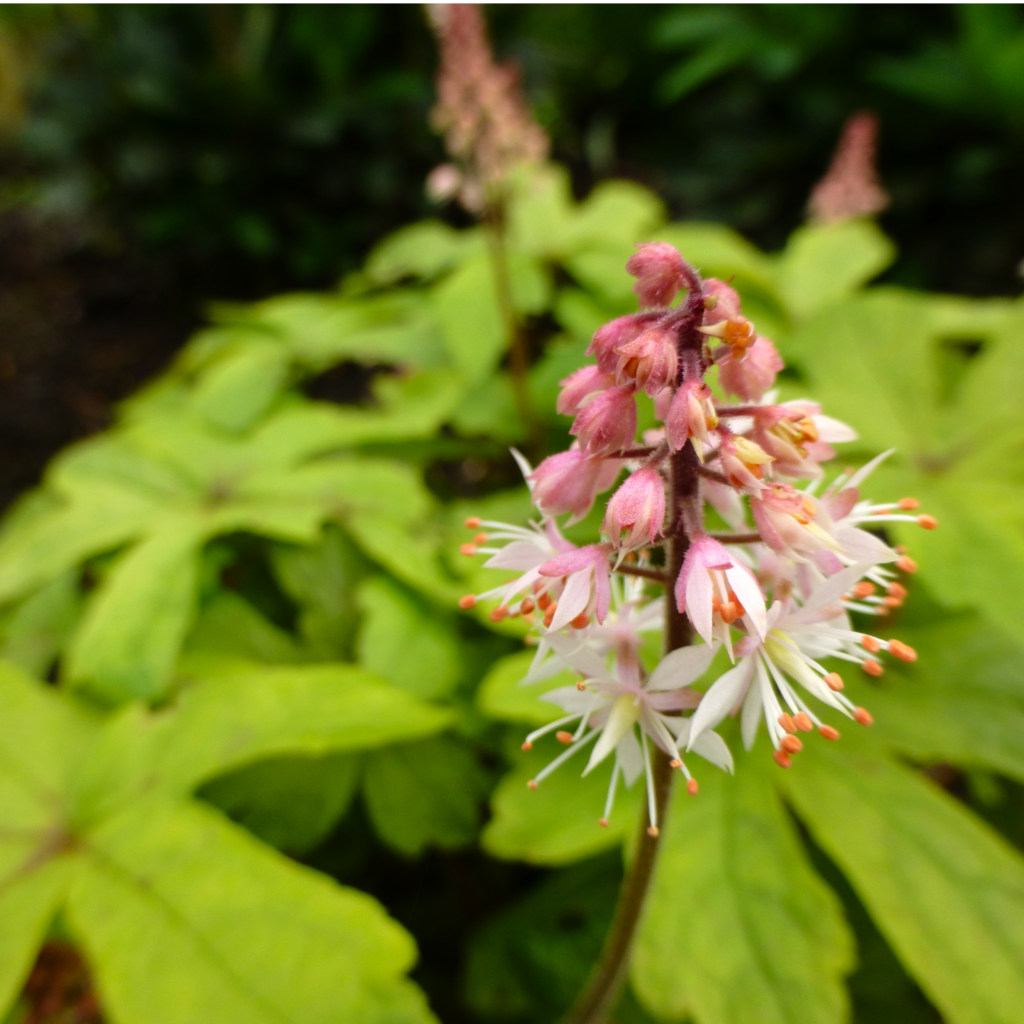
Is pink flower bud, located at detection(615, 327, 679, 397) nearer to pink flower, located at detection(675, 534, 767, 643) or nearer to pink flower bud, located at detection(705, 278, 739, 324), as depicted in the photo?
pink flower bud, located at detection(705, 278, 739, 324)

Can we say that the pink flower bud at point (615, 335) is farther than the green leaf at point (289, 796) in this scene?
No

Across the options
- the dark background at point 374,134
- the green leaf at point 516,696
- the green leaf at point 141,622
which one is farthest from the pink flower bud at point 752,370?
the dark background at point 374,134

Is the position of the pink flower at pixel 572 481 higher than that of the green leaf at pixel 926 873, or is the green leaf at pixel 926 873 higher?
the pink flower at pixel 572 481

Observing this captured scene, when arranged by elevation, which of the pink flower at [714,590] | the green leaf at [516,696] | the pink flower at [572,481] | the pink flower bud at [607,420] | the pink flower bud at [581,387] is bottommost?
the green leaf at [516,696]

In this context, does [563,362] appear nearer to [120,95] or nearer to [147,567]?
[147,567]

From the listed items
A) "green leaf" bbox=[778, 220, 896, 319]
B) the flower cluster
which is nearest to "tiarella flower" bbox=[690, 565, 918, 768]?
the flower cluster

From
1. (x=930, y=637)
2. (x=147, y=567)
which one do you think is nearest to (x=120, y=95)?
(x=147, y=567)

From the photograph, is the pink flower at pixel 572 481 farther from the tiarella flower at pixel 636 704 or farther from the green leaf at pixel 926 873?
the green leaf at pixel 926 873
